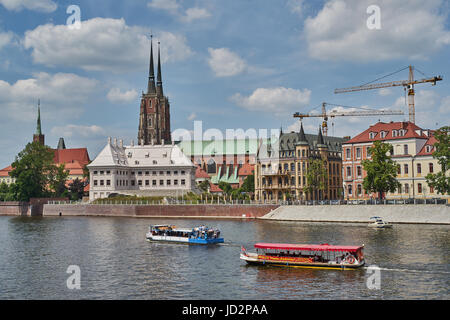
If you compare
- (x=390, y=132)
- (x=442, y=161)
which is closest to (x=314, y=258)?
(x=442, y=161)

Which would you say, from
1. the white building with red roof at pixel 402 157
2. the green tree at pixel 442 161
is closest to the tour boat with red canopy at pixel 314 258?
the green tree at pixel 442 161

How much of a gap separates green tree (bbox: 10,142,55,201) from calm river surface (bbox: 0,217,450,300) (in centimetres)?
7799

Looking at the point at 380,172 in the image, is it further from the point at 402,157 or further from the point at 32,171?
the point at 32,171

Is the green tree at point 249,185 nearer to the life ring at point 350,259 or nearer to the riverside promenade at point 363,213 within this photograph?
the riverside promenade at point 363,213

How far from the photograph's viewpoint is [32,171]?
156 meters

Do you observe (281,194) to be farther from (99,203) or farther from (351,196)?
(99,203)

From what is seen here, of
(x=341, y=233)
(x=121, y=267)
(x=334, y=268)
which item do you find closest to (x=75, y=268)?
(x=121, y=267)

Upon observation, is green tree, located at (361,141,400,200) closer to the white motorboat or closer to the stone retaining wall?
the white motorboat

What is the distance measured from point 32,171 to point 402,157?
104620 millimetres

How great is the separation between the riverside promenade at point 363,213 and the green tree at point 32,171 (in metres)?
76.8

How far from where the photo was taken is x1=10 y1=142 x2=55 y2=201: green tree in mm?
153875

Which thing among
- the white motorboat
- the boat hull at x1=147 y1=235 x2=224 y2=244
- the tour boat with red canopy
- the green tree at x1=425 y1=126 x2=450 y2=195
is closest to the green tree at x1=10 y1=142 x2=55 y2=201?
the boat hull at x1=147 y1=235 x2=224 y2=244

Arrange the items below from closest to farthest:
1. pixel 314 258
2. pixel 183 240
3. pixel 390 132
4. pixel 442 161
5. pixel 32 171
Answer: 1. pixel 314 258
2. pixel 183 240
3. pixel 442 161
4. pixel 390 132
5. pixel 32 171

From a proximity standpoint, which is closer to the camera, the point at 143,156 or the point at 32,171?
the point at 32,171
